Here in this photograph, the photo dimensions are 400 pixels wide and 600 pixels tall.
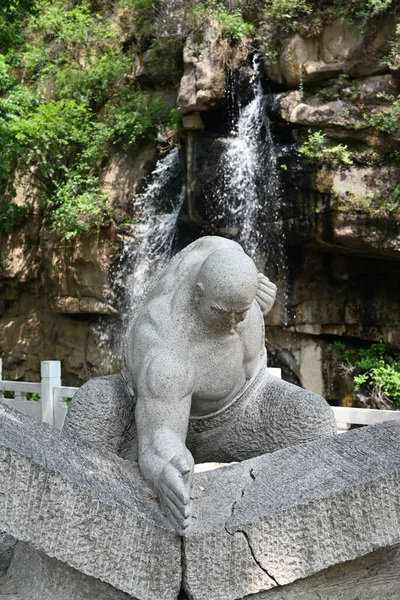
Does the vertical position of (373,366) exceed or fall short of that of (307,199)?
it falls short

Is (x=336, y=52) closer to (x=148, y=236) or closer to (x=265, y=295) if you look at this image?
(x=148, y=236)

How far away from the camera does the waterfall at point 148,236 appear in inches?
468

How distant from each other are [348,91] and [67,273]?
224 inches

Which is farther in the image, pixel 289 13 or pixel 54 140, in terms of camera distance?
pixel 54 140

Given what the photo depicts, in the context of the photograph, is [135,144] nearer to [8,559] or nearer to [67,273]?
[67,273]

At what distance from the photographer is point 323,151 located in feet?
31.6

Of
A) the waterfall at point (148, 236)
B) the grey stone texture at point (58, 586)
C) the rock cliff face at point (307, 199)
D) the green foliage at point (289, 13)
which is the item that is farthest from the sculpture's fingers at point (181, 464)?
the waterfall at point (148, 236)

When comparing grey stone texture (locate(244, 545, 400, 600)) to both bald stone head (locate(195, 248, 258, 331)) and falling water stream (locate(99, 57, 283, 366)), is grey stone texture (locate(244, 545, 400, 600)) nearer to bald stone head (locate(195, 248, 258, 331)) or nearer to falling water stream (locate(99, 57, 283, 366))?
bald stone head (locate(195, 248, 258, 331))

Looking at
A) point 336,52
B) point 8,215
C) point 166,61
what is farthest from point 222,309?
point 166,61

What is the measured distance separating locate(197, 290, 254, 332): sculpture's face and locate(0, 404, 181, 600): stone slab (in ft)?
2.15

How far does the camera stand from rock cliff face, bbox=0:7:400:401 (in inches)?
377

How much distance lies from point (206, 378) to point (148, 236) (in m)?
9.55

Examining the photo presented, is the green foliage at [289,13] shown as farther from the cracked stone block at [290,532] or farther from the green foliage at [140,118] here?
the cracked stone block at [290,532]

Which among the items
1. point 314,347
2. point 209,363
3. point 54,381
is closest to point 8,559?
point 209,363
